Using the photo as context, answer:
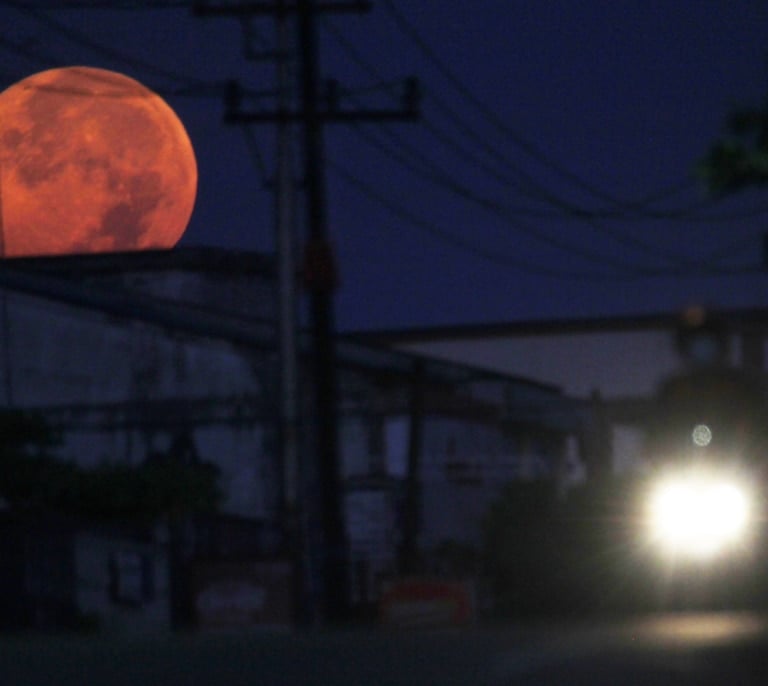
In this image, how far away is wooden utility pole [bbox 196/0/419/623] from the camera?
16.5 metres

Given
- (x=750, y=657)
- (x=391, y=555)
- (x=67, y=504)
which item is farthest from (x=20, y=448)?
(x=750, y=657)

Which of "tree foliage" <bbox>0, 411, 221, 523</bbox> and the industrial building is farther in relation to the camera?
"tree foliage" <bbox>0, 411, 221, 523</bbox>

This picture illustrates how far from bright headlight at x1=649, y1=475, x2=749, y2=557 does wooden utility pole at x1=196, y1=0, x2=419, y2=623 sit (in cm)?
389

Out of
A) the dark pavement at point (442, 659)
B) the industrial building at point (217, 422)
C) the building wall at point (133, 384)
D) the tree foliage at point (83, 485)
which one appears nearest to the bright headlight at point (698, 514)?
the industrial building at point (217, 422)

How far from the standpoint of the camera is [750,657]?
2.81m

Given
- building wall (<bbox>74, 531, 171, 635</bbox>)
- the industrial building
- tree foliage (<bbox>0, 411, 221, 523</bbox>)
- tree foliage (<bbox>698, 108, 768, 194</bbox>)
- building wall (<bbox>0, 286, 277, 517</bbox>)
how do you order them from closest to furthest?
tree foliage (<bbox>698, 108, 768, 194</bbox>)
building wall (<bbox>74, 531, 171, 635</bbox>)
the industrial building
tree foliage (<bbox>0, 411, 221, 523</bbox>)
building wall (<bbox>0, 286, 277, 517</bbox>)

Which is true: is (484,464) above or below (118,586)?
above

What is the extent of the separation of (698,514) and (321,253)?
213 inches

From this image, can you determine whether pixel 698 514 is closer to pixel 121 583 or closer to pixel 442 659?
pixel 121 583

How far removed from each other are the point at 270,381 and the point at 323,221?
31.4 feet

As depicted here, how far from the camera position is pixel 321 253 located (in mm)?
16547

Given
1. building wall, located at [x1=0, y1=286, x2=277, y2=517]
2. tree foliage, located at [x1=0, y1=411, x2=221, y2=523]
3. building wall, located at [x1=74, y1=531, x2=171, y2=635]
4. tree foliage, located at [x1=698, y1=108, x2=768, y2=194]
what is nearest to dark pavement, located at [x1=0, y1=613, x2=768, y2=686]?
tree foliage, located at [x1=698, y1=108, x2=768, y2=194]

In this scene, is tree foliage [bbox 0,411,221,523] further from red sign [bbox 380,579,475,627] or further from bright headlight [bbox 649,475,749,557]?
bright headlight [bbox 649,475,749,557]

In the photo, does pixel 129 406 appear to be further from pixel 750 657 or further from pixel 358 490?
pixel 750 657
